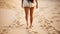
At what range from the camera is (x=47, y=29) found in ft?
9.60

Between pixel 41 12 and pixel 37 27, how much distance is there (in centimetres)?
95

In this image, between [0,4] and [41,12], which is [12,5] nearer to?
[0,4]

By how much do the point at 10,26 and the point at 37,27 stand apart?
0.60m

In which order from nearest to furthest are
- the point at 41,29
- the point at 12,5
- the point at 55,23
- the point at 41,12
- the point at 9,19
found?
the point at 41,29 → the point at 55,23 → the point at 9,19 → the point at 41,12 → the point at 12,5

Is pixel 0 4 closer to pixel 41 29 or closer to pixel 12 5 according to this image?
pixel 12 5

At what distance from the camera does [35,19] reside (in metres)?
3.41

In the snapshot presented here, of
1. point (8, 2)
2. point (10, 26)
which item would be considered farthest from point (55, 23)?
point (8, 2)

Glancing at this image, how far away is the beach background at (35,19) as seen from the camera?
288 cm

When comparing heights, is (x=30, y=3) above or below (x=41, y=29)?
above

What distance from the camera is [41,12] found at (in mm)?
3863

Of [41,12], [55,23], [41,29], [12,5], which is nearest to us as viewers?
[41,29]

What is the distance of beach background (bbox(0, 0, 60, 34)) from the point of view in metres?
2.88

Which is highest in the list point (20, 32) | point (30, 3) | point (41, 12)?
point (30, 3)

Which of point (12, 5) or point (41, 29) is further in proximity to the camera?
point (12, 5)
